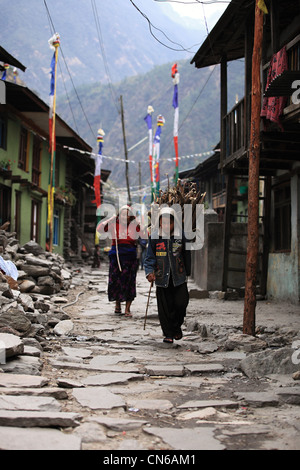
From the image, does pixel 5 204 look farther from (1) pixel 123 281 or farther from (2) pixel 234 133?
(1) pixel 123 281

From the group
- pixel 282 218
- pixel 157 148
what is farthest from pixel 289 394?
pixel 157 148

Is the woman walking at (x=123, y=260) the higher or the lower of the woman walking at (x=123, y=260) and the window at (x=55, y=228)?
the lower

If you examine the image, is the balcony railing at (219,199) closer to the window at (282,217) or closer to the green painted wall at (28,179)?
the green painted wall at (28,179)

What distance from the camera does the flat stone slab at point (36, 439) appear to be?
2971 millimetres

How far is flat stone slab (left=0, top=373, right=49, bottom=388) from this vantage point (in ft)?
14.1

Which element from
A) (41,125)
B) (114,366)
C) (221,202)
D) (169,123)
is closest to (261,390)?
(114,366)

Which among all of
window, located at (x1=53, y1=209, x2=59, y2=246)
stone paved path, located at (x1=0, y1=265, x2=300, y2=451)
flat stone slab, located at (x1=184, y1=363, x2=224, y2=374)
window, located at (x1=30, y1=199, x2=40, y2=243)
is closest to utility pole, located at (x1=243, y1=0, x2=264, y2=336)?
stone paved path, located at (x1=0, y1=265, x2=300, y2=451)

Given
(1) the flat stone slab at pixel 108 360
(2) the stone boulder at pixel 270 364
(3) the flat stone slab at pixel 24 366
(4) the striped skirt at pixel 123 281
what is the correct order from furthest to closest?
(4) the striped skirt at pixel 123 281 → (1) the flat stone slab at pixel 108 360 → (2) the stone boulder at pixel 270 364 → (3) the flat stone slab at pixel 24 366

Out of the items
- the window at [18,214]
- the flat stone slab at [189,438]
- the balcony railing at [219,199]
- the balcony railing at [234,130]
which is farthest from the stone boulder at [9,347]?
the balcony railing at [219,199]

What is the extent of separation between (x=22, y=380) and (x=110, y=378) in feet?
2.95

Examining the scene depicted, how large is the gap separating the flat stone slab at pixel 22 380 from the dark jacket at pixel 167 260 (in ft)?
8.56

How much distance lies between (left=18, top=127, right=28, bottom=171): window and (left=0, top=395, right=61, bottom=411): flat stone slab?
53.9 feet

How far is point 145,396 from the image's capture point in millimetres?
4422

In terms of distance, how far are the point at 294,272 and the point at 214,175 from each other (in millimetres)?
22008
